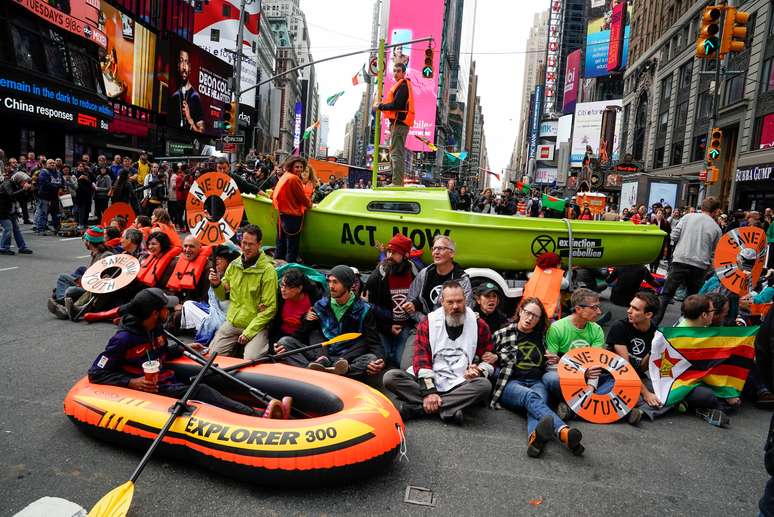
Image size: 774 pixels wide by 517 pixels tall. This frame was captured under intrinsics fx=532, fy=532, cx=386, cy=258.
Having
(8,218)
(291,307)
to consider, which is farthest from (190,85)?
(291,307)

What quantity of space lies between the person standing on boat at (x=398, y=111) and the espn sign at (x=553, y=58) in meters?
113

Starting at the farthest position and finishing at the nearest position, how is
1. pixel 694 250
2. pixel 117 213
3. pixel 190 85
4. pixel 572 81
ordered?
pixel 572 81 → pixel 190 85 → pixel 117 213 → pixel 694 250

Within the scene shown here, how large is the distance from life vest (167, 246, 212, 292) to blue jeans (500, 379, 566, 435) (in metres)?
4.21

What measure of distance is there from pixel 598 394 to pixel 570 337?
0.58 metres

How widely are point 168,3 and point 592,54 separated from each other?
58923 millimetres

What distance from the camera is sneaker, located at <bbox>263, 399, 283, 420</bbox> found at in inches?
145

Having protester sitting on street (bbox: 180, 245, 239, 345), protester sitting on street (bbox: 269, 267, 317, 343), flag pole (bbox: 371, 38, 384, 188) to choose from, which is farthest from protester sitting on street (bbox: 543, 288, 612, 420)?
flag pole (bbox: 371, 38, 384, 188)

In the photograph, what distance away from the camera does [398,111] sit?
30.5 ft

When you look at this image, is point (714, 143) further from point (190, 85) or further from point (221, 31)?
point (221, 31)

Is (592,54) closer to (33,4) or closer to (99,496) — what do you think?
(33,4)

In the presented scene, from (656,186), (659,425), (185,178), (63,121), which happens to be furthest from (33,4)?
(656,186)

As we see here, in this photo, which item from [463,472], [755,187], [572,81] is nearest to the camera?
[463,472]

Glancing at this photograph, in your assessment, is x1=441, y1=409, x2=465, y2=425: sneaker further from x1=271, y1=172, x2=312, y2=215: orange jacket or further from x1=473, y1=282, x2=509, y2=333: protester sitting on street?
x1=271, y1=172, x2=312, y2=215: orange jacket

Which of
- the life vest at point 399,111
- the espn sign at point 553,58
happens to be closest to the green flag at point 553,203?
the life vest at point 399,111
